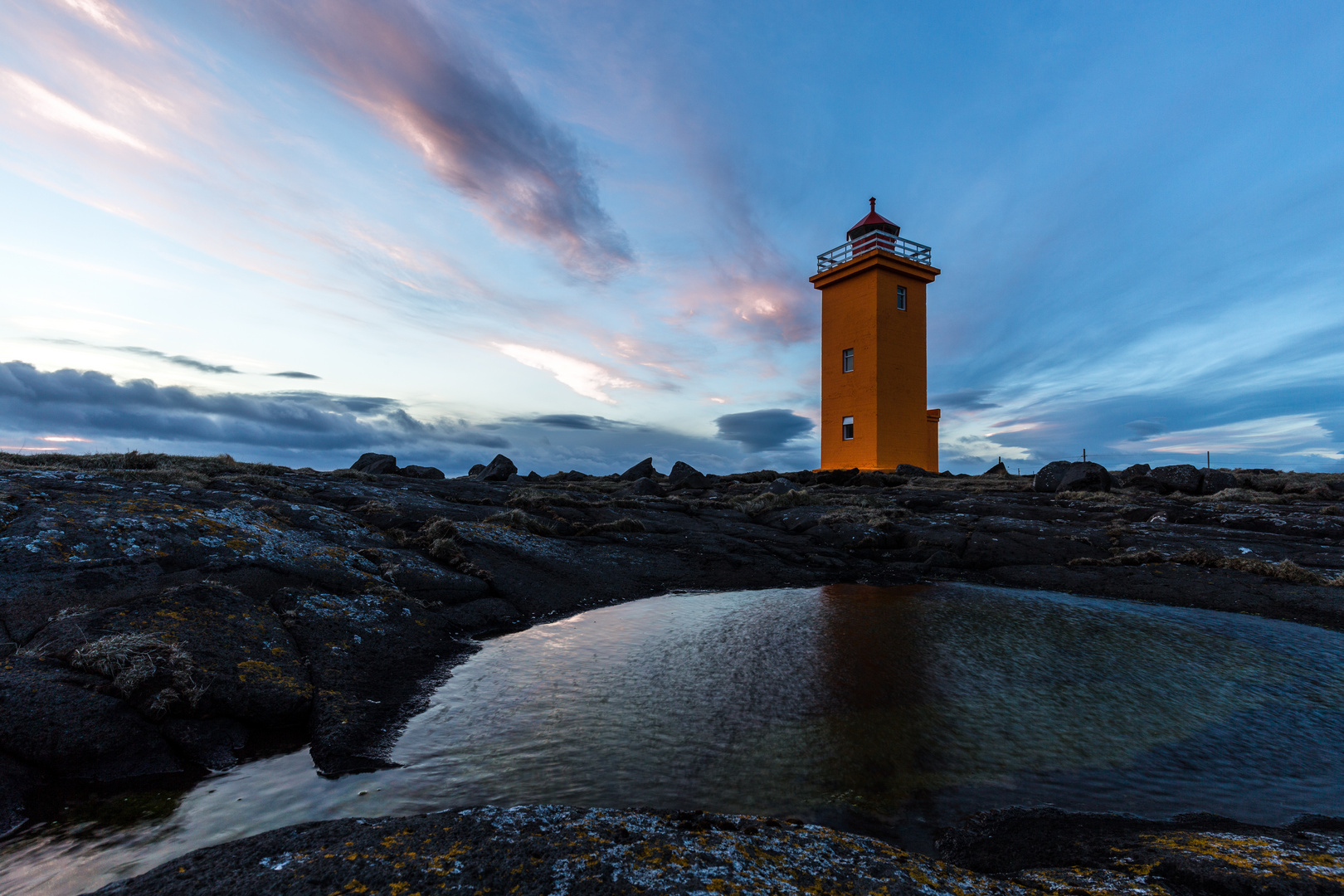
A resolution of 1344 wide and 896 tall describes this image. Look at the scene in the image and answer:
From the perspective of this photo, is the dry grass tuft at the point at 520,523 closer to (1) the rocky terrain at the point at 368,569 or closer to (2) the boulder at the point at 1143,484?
(1) the rocky terrain at the point at 368,569

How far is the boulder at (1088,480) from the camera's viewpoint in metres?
25.4

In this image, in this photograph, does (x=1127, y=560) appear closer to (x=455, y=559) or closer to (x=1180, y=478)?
(x=455, y=559)

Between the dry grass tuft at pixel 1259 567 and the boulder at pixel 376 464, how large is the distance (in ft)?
93.0

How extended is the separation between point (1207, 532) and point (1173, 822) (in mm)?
17099

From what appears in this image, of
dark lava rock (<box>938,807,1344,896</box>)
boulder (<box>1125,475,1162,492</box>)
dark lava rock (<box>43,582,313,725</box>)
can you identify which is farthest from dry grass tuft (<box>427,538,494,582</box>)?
boulder (<box>1125,475,1162,492</box>)

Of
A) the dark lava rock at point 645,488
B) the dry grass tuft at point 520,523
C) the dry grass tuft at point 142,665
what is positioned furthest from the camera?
the dark lava rock at point 645,488

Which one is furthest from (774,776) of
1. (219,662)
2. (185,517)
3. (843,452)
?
(843,452)

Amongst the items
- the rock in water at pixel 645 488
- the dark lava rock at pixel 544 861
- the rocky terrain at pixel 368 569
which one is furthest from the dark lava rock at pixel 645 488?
the dark lava rock at pixel 544 861

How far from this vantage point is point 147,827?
3.72 metres

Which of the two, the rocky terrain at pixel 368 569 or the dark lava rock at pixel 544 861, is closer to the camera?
the dark lava rock at pixel 544 861

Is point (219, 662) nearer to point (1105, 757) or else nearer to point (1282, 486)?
point (1105, 757)

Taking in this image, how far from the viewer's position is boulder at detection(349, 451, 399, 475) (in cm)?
2662

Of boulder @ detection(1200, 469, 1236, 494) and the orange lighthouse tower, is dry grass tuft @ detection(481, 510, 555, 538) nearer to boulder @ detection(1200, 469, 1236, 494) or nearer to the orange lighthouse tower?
the orange lighthouse tower

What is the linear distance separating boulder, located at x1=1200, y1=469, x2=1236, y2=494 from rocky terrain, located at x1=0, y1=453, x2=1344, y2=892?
4.86 ft
